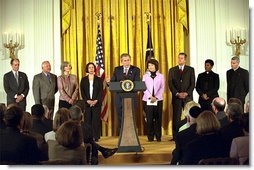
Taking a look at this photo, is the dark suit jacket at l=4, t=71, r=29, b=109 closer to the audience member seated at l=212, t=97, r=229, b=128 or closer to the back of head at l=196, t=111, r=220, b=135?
the back of head at l=196, t=111, r=220, b=135

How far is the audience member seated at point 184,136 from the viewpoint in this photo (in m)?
6.47

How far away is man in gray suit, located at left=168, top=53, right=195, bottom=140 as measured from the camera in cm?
668

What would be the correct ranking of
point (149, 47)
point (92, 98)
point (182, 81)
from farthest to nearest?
1. point (149, 47)
2. point (92, 98)
3. point (182, 81)

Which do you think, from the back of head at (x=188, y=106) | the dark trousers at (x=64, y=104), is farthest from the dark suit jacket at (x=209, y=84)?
the dark trousers at (x=64, y=104)

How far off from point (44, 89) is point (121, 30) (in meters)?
1.35

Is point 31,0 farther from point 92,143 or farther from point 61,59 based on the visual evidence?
point 92,143

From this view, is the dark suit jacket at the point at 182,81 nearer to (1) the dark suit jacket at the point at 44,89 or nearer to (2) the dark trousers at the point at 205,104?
(2) the dark trousers at the point at 205,104

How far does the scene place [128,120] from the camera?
662 cm

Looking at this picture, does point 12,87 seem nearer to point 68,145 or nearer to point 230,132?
point 68,145

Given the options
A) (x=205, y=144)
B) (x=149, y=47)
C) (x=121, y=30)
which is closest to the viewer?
(x=205, y=144)

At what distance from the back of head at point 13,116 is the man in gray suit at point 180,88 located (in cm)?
192

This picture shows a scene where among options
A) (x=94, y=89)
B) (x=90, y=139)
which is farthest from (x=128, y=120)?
(x=94, y=89)

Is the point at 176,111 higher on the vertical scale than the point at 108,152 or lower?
higher

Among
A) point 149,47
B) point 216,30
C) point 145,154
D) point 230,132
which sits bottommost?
point 145,154
